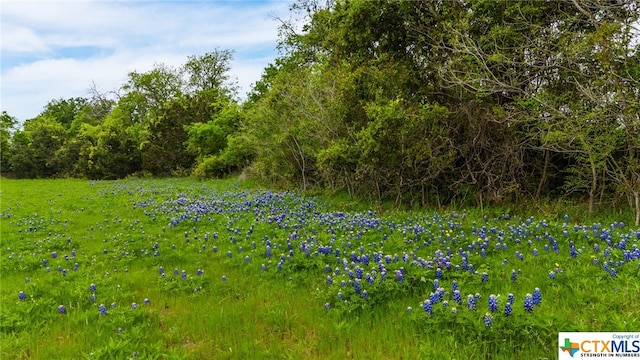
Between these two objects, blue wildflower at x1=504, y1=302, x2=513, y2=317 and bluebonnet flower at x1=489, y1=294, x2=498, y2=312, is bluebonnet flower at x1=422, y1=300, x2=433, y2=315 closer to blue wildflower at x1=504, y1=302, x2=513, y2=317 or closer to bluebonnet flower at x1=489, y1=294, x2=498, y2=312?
bluebonnet flower at x1=489, y1=294, x2=498, y2=312

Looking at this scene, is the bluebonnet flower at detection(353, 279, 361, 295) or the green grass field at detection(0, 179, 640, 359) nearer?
the green grass field at detection(0, 179, 640, 359)

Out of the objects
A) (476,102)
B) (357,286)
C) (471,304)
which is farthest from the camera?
(476,102)

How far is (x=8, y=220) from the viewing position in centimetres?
1131

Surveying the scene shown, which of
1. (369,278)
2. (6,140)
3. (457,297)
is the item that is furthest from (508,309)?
(6,140)

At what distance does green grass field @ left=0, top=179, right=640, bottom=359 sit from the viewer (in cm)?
338

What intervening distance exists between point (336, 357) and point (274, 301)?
54.1 inches

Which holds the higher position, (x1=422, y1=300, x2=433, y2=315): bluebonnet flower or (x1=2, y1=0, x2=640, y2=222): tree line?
(x1=2, y1=0, x2=640, y2=222): tree line

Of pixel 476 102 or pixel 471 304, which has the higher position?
pixel 476 102

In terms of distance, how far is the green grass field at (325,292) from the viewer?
11.1ft

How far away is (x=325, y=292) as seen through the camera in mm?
4535

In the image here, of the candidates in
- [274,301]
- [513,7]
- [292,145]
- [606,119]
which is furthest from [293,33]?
[274,301]

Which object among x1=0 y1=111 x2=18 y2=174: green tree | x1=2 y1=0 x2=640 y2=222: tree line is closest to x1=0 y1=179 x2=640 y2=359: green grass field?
x1=2 y1=0 x2=640 y2=222: tree line

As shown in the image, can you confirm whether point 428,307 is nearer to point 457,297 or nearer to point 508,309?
point 457,297

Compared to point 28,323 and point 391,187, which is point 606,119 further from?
point 28,323
